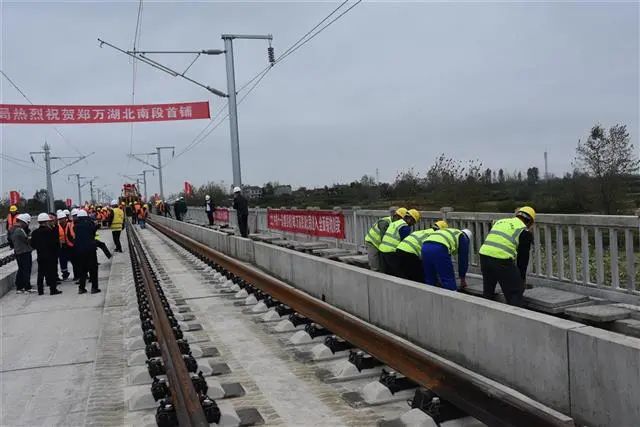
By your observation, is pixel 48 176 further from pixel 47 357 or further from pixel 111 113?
pixel 47 357

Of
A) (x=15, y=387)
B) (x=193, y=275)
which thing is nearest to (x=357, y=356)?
(x=15, y=387)

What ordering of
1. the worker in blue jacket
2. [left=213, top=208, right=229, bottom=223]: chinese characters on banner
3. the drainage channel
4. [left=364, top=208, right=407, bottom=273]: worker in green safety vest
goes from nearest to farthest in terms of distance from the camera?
1. the drainage channel
2. the worker in blue jacket
3. [left=364, top=208, right=407, bottom=273]: worker in green safety vest
4. [left=213, top=208, right=229, bottom=223]: chinese characters on banner

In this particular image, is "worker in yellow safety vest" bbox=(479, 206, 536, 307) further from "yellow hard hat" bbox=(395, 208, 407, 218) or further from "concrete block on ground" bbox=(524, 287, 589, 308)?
"yellow hard hat" bbox=(395, 208, 407, 218)

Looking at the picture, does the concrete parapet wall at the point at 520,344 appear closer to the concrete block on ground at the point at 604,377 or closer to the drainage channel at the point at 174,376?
the concrete block on ground at the point at 604,377

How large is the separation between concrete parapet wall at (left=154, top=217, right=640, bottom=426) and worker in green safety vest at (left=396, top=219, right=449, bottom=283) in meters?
0.73

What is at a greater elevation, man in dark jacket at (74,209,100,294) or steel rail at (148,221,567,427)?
man in dark jacket at (74,209,100,294)

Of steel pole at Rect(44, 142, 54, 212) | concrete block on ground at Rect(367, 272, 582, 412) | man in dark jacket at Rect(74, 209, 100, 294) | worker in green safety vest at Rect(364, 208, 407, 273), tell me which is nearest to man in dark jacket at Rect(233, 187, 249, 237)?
man in dark jacket at Rect(74, 209, 100, 294)

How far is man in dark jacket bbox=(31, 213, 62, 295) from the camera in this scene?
13.9 meters

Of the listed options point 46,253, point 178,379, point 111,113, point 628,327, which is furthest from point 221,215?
point 628,327

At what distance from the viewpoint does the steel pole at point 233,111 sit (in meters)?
21.3

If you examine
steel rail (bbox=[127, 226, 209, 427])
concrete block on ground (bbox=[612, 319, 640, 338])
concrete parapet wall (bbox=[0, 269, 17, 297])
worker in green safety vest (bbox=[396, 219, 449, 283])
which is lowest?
concrete parapet wall (bbox=[0, 269, 17, 297])

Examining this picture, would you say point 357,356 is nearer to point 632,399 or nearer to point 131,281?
point 632,399

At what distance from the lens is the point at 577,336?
402cm

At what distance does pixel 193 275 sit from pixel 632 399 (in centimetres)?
1226
